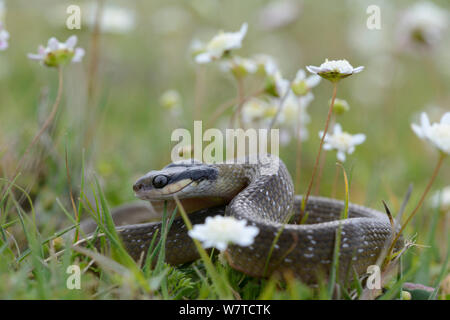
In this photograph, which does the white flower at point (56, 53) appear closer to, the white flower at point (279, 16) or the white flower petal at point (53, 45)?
the white flower petal at point (53, 45)

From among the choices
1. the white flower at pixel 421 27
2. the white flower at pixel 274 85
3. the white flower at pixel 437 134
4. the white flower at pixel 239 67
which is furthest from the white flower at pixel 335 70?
the white flower at pixel 421 27

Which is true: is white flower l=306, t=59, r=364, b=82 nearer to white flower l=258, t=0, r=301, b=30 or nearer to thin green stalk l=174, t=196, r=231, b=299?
thin green stalk l=174, t=196, r=231, b=299

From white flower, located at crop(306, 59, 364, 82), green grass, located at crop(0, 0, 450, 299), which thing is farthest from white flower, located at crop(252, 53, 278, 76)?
white flower, located at crop(306, 59, 364, 82)

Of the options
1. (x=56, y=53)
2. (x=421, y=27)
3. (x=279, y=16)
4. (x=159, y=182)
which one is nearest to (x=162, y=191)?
(x=159, y=182)

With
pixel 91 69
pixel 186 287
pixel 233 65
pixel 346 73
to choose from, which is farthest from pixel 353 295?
pixel 91 69

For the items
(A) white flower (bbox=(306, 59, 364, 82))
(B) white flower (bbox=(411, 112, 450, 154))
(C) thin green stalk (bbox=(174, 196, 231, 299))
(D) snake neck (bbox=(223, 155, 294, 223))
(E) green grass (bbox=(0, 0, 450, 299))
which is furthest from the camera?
(D) snake neck (bbox=(223, 155, 294, 223))

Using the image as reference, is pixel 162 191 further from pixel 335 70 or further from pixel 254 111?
pixel 254 111
